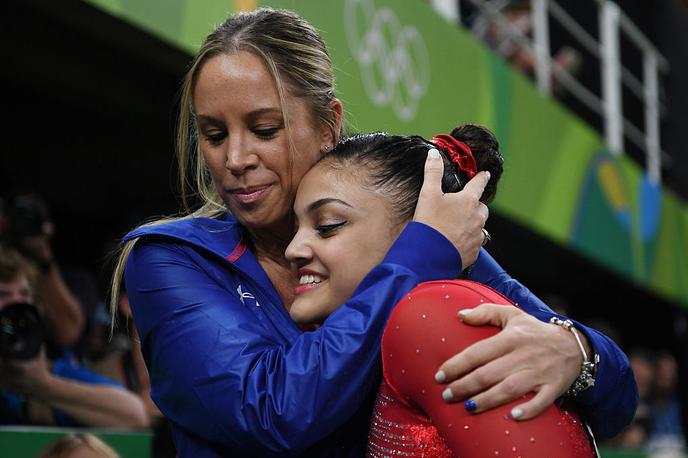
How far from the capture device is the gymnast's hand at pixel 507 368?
1.40 m

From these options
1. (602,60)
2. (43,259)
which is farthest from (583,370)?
(602,60)

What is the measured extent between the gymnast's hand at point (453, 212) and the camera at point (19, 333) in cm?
159

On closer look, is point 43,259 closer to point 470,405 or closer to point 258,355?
point 258,355

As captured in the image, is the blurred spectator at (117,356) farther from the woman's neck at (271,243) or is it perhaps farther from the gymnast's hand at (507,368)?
the gymnast's hand at (507,368)

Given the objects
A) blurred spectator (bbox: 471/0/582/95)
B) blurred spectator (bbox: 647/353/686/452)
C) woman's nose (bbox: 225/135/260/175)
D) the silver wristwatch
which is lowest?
blurred spectator (bbox: 647/353/686/452)

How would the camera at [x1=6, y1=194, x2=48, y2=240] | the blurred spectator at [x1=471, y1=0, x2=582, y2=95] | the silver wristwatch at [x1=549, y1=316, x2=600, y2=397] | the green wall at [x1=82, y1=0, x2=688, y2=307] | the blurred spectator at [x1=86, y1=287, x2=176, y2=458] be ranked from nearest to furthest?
the silver wristwatch at [x1=549, y1=316, x2=600, y2=397], the camera at [x1=6, y1=194, x2=48, y2=240], the blurred spectator at [x1=86, y1=287, x2=176, y2=458], the green wall at [x1=82, y1=0, x2=688, y2=307], the blurred spectator at [x1=471, y1=0, x2=582, y2=95]

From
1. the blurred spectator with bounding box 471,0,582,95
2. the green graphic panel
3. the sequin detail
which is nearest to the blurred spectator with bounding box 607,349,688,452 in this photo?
the blurred spectator with bounding box 471,0,582,95

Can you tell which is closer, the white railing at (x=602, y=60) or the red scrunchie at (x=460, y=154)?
the red scrunchie at (x=460, y=154)

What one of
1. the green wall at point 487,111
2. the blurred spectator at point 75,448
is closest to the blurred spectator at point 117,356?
the blurred spectator at point 75,448

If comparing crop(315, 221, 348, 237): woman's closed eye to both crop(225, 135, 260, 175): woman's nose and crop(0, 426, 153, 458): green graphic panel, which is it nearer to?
crop(225, 135, 260, 175): woman's nose

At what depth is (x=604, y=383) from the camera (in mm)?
1645

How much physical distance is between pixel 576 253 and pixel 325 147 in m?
4.63

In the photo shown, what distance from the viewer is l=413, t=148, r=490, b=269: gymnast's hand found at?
1.61 metres

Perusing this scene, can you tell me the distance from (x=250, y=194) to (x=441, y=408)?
544 mm
